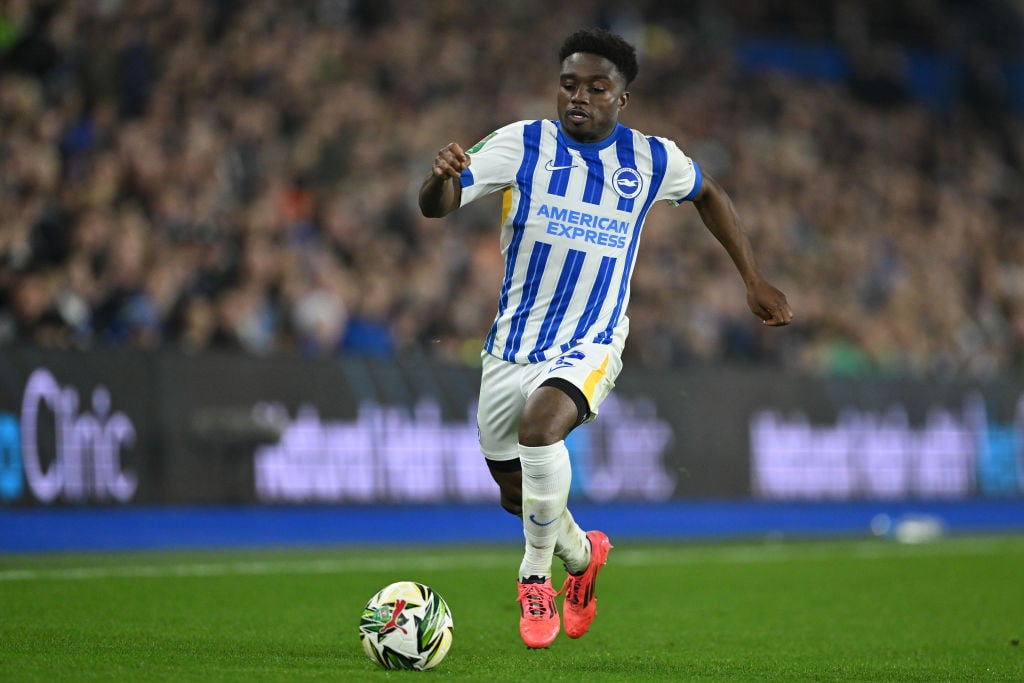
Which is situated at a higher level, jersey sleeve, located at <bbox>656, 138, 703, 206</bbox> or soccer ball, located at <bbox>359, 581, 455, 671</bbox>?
jersey sleeve, located at <bbox>656, 138, 703, 206</bbox>

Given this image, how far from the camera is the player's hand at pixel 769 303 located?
7199mm

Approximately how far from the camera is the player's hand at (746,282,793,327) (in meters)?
7.20

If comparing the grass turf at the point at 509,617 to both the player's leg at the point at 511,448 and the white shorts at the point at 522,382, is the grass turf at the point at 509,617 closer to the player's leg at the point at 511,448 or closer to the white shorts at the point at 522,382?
the player's leg at the point at 511,448

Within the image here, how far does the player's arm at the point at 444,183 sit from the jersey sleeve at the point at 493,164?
3.4 inches

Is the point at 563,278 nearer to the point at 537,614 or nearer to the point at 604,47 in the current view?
the point at 604,47

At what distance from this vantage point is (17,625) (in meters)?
7.24

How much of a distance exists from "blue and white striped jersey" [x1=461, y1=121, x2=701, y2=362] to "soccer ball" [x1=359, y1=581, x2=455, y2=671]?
135cm

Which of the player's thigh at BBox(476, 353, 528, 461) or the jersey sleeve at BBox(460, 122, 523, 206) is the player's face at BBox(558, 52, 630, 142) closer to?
the jersey sleeve at BBox(460, 122, 523, 206)

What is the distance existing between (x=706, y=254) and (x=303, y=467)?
727 cm

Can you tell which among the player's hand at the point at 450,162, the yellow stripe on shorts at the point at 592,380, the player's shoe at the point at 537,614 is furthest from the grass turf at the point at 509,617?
the player's hand at the point at 450,162

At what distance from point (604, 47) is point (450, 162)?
978 millimetres

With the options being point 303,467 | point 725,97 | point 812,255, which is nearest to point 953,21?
point 725,97

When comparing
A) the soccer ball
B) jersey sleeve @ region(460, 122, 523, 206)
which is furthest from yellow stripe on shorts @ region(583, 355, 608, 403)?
the soccer ball

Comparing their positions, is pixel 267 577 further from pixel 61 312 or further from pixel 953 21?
pixel 953 21
